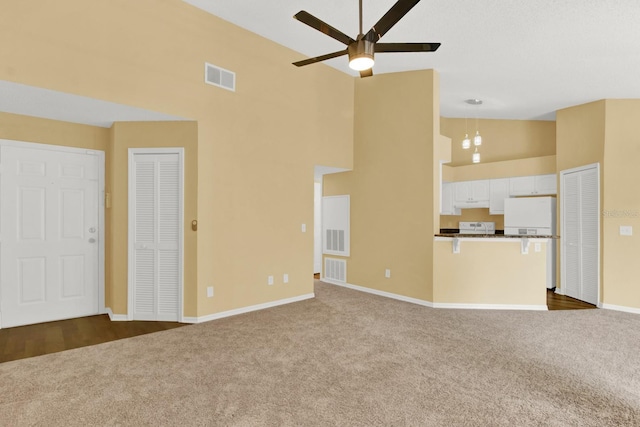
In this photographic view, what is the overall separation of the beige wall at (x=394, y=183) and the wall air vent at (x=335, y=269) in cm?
13

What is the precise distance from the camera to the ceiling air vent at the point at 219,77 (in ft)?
13.9

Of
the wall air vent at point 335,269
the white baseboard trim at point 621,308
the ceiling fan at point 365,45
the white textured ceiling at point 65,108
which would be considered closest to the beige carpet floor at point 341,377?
the white baseboard trim at point 621,308

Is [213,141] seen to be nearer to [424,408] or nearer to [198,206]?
[198,206]

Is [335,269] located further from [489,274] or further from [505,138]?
A: [505,138]

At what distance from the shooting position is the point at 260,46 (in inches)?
187

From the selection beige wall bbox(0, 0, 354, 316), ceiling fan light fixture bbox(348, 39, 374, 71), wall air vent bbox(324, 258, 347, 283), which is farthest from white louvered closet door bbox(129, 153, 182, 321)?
wall air vent bbox(324, 258, 347, 283)

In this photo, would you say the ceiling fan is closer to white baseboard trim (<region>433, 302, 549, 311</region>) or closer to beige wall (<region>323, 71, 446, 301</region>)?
beige wall (<region>323, 71, 446, 301</region>)

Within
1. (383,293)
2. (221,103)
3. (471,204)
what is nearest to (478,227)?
(471,204)

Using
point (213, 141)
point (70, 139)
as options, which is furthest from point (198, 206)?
point (70, 139)

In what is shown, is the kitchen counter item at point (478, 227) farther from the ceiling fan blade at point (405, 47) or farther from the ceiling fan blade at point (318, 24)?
the ceiling fan blade at point (318, 24)

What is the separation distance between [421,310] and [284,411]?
302 centimetres

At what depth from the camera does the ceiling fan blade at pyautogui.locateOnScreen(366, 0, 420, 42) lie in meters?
2.24

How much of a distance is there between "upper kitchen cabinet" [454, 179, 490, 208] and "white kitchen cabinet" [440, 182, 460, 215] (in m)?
0.09

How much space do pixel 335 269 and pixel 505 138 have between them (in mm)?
4601
